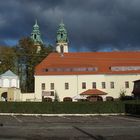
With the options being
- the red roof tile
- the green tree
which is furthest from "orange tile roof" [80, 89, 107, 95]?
the green tree

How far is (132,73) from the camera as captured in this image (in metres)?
84.5

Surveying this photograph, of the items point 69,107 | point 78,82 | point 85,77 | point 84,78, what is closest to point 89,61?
point 85,77

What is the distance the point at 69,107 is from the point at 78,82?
105 ft

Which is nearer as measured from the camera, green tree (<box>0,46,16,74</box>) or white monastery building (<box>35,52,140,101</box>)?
white monastery building (<box>35,52,140,101</box>)

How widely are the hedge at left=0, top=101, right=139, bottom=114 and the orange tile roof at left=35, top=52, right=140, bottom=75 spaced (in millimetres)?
32213

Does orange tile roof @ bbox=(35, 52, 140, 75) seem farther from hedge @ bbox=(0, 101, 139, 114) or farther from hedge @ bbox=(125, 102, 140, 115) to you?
hedge @ bbox=(125, 102, 140, 115)

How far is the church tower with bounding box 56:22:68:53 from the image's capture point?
13200 cm

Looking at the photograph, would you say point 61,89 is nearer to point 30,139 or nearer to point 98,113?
point 98,113

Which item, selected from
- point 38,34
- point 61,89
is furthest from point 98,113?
Result: point 38,34

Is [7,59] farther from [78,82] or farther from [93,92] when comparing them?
[93,92]

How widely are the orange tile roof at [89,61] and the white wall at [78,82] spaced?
41.1 inches

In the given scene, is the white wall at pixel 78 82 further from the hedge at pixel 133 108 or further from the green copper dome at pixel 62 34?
the green copper dome at pixel 62 34

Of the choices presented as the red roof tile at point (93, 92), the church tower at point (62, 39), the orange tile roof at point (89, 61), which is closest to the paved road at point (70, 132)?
the red roof tile at point (93, 92)

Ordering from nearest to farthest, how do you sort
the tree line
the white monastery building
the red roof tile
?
the red roof tile, the white monastery building, the tree line
